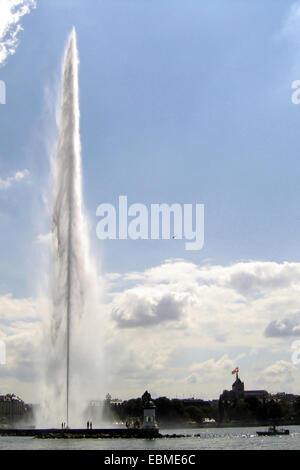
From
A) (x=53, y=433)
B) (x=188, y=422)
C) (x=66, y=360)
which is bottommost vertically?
(x=188, y=422)

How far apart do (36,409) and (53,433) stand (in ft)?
26.7

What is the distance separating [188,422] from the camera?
6575 inches

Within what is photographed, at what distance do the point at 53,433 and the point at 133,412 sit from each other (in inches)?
3838
